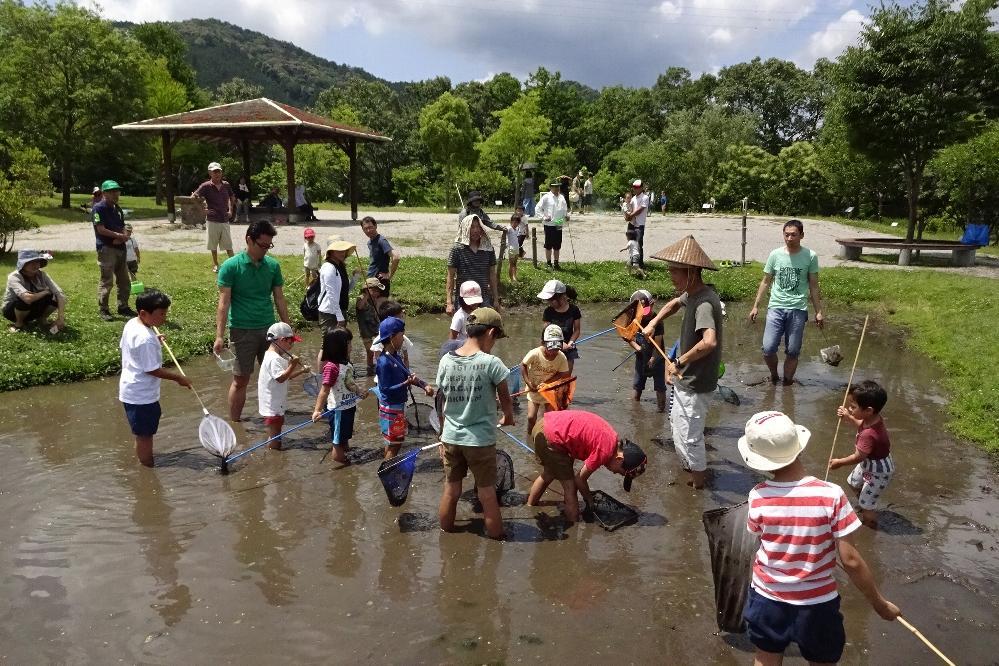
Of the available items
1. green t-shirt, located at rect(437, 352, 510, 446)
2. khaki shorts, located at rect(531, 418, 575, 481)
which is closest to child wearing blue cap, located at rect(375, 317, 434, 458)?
green t-shirt, located at rect(437, 352, 510, 446)

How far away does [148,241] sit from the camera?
19469 mm

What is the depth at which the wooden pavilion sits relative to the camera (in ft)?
76.5

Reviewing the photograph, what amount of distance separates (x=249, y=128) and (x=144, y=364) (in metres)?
20.1

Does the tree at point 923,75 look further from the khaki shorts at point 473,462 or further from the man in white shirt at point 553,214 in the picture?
the khaki shorts at point 473,462

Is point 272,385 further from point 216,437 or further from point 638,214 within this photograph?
point 638,214

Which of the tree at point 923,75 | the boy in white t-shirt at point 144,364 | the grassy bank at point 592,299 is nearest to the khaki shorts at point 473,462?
the boy in white t-shirt at point 144,364

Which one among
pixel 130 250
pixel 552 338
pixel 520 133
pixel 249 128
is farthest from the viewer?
pixel 520 133

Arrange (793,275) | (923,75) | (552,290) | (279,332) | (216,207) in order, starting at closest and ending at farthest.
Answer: (279,332) → (552,290) → (793,275) → (216,207) → (923,75)

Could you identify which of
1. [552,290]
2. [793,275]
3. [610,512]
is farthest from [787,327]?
[610,512]

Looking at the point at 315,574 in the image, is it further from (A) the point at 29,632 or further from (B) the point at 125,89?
(B) the point at 125,89

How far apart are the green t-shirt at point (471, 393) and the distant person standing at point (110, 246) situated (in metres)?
8.27

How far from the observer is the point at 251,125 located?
22734 mm

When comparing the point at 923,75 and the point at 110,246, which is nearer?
the point at 110,246

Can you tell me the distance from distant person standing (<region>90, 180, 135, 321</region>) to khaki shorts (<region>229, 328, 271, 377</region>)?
5.19m
